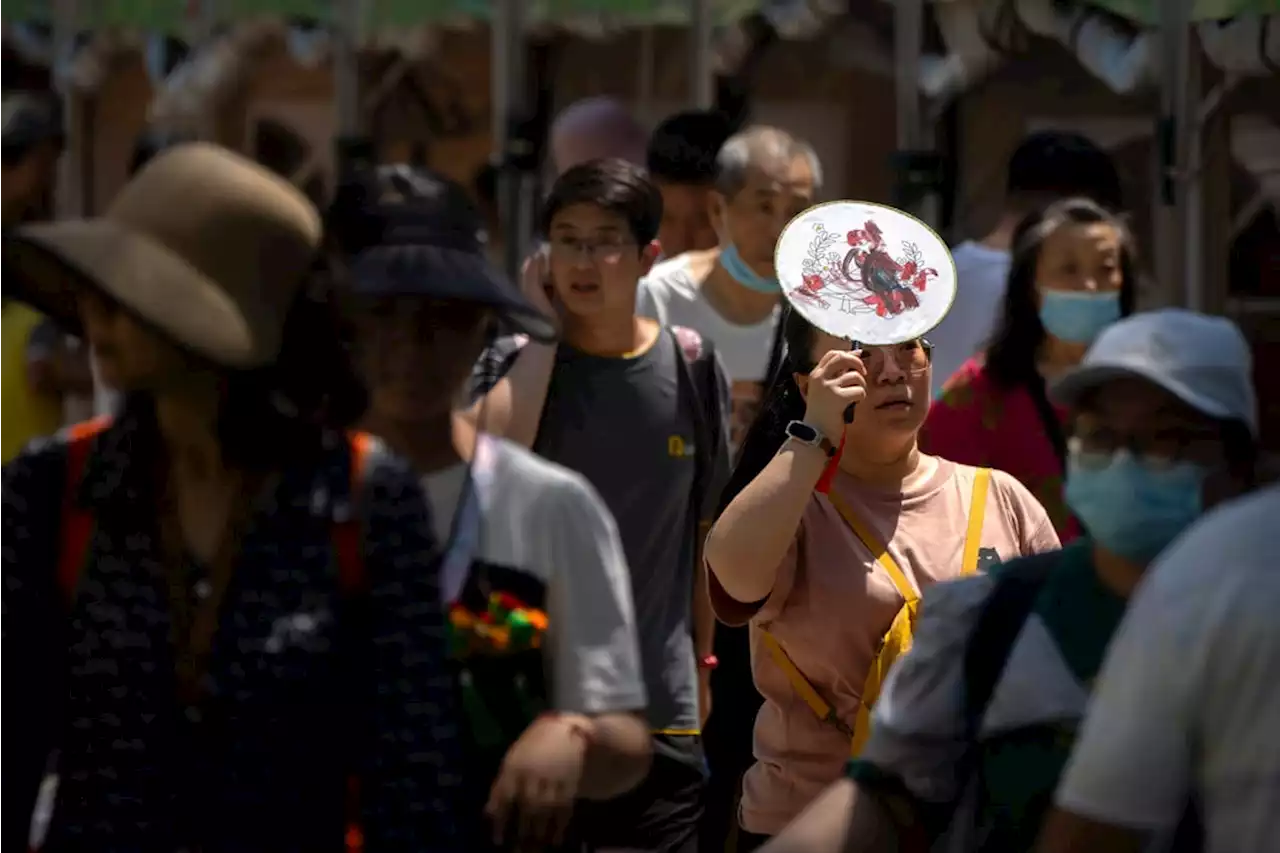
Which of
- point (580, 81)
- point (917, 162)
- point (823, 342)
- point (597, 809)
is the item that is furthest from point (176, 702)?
point (580, 81)

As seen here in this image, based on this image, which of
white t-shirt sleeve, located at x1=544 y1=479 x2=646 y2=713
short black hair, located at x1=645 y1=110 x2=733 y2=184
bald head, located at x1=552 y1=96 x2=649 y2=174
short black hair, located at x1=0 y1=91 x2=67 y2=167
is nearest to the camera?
white t-shirt sleeve, located at x1=544 y1=479 x2=646 y2=713

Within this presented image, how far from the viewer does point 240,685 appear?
2.69 m

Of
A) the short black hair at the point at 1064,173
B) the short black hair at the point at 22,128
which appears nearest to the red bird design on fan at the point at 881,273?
the short black hair at the point at 1064,173

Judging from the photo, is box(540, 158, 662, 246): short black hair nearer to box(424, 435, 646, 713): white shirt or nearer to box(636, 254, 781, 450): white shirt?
box(636, 254, 781, 450): white shirt

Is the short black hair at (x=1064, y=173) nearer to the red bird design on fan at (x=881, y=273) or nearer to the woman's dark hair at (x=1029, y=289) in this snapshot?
the woman's dark hair at (x=1029, y=289)

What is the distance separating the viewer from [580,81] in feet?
38.2

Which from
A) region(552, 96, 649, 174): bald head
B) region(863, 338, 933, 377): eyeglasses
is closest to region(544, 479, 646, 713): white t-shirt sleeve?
region(863, 338, 933, 377): eyeglasses

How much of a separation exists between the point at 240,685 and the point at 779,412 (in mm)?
1595

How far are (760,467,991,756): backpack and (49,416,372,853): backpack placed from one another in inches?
46.8

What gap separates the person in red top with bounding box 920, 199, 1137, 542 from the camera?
476cm

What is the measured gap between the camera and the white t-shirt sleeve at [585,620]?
2.96 m

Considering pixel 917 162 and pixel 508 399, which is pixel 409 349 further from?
pixel 917 162

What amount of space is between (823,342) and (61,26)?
11.6 meters

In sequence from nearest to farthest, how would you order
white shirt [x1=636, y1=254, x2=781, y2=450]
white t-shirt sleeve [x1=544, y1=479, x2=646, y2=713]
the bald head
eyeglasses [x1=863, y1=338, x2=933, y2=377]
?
1. white t-shirt sleeve [x1=544, y1=479, x2=646, y2=713]
2. eyeglasses [x1=863, y1=338, x2=933, y2=377]
3. white shirt [x1=636, y1=254, x2=781, y2=450]
4. the bald head
